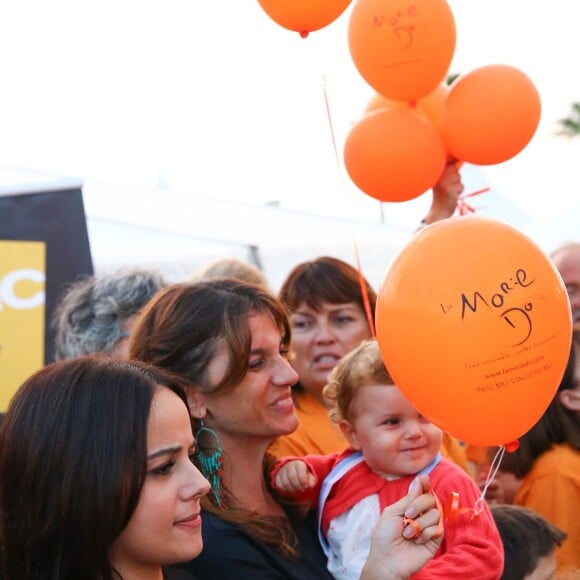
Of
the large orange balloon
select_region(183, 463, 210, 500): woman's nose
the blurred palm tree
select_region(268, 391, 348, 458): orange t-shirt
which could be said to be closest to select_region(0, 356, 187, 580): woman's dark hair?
select_region(183, 463, 210, 500): woman's nose

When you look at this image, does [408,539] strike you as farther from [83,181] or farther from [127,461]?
[83,181]

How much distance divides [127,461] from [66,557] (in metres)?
0.21

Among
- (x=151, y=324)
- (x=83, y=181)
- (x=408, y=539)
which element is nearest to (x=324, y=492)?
(x=408, y=539)

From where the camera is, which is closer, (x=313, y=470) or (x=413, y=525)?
(x=413, y=525)

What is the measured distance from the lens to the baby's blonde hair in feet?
8.72

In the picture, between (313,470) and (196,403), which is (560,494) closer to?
(313,470)

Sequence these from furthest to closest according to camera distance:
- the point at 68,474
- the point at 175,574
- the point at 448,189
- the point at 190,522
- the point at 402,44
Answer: the point at 448,189
the point at 402,44
the point at 175,574
the point at 190,522
the point at 68,474

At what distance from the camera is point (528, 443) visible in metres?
3.32

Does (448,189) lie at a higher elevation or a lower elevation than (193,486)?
higher

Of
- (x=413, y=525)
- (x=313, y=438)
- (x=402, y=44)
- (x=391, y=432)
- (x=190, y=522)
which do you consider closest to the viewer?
(x=190, y=522)

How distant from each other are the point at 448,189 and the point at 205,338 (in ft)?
5.33

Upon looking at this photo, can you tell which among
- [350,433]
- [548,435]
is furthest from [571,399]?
[350,433]

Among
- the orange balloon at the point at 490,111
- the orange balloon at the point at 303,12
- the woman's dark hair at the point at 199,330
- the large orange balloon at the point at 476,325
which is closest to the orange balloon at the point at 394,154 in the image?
the orange balloon at the point at 490,111

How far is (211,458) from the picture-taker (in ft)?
7.97
